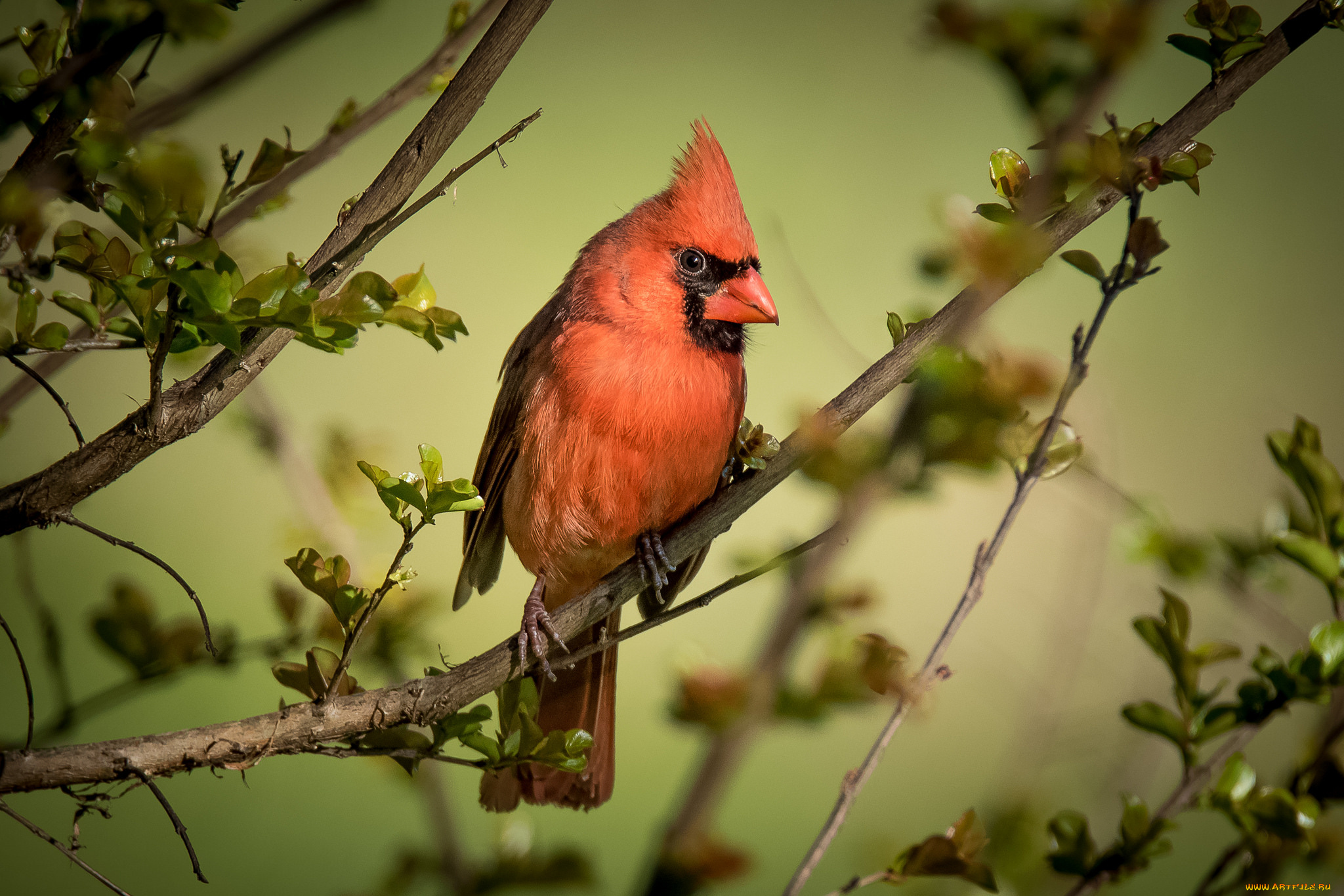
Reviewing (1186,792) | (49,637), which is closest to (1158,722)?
(1186,792)

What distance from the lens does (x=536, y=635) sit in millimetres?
1016

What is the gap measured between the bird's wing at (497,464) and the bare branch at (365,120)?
0.50 meters

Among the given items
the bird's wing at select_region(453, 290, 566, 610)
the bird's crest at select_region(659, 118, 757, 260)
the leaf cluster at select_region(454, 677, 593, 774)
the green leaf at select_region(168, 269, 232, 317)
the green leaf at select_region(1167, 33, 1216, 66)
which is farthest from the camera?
the bird's wing at select_region(453, 290, 566, 610)

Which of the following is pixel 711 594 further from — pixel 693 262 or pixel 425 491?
pixel 693 262

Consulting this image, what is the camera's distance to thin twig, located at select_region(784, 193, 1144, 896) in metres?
0.71

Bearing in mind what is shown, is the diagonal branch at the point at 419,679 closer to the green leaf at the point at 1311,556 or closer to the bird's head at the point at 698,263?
the green leaf at the point at 1311,556

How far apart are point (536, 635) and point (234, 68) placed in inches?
25.2

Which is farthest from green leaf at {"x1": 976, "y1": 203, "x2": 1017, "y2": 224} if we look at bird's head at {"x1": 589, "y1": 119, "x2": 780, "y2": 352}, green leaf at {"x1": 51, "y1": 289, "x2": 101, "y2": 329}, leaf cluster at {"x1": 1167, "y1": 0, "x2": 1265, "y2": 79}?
green leaf at {"x1": 51, "y1": 289, "x2": 101, "y2": 329}

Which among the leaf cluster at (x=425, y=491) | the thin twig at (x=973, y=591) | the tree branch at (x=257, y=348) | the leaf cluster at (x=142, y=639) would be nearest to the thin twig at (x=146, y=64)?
the tree branch at (x=257, y=348)

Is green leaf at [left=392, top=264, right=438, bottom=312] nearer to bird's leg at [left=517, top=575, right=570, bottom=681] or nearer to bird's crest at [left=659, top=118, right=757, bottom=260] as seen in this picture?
bird's leg at [left=517, top=575, right=570, bottom=681]

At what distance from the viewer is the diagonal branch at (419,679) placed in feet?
2.24

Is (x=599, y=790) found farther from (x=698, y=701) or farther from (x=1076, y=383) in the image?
(x=1076, y=383)

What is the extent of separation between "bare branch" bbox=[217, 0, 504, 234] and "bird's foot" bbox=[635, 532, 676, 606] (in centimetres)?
51

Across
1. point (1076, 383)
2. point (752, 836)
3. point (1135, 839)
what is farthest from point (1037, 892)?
point (752, 836)
